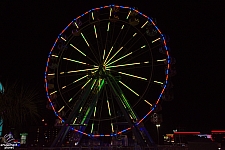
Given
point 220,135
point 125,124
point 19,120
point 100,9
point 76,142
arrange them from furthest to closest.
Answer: point 220,135, point 100,9, point 76,142, point 125,124, point 19,120

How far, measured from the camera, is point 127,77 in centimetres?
1759

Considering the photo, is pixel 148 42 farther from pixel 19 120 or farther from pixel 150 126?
pixel 150 126

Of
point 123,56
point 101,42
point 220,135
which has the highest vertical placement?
point 101,42

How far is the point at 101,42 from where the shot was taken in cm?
1834

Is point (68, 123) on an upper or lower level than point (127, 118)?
lower

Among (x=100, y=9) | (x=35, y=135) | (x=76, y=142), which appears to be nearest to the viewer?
(x=76, y=142)

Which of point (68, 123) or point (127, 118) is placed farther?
point (68, 123)

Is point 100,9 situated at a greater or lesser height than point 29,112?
greater

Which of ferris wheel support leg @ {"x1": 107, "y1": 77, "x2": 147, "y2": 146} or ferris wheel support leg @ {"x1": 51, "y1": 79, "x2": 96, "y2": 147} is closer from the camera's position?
ferris wheel support leg @ {"x1": 107, "y1": 77, "x2": 147, "y2": 146}

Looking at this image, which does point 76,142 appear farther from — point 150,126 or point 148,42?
point 150,126

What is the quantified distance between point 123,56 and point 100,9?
13.0 ft

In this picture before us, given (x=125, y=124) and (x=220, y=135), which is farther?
(x=220, y=135)

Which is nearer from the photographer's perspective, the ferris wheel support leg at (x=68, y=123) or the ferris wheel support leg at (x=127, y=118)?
the ferris wheel support leg at (x=127, y=118)

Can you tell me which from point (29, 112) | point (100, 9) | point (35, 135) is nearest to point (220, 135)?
point (100, 9)
